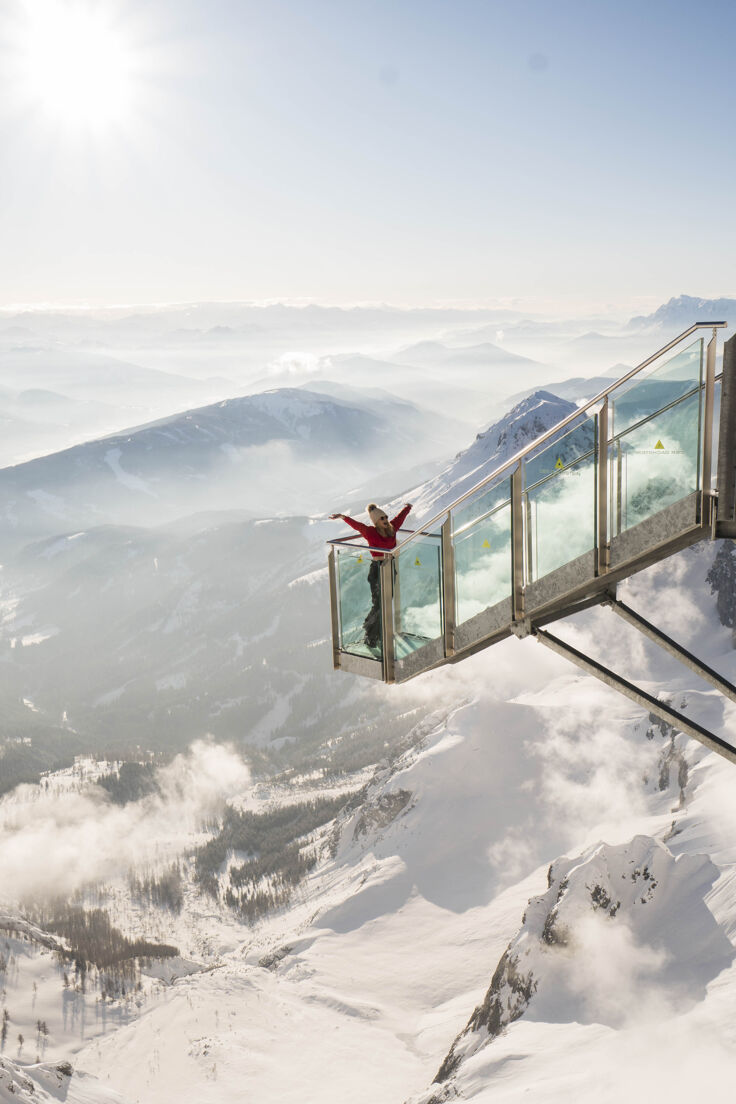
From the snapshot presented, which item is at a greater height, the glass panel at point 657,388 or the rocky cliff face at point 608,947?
the glass panel at point 657,388

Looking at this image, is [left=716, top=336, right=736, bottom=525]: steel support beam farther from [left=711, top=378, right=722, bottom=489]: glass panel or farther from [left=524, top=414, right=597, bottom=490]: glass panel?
[left=524, top=414, right=597, bottom=490]: glass panel

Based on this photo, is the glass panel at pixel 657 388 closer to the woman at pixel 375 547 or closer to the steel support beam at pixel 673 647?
the steel support beam at pixel 673 647

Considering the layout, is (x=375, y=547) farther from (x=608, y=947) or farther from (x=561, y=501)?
(x=608, y=947)

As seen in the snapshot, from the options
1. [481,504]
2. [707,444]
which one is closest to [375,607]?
[481,504]

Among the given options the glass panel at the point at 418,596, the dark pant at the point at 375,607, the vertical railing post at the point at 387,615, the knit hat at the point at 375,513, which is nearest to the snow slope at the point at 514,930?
the vertical railing post at the point at 387,615

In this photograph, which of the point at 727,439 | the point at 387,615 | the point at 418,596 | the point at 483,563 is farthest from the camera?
the point at 387,615

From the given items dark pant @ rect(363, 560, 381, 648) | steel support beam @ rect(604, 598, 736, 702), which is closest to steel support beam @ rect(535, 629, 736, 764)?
steel support beam @ rect(604, 598, 736, 702)

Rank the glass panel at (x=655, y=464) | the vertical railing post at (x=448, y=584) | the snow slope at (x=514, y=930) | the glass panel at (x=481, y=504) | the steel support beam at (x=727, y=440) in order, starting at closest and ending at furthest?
the steel support beam at (x=727, y=440), the glass panel at (x=655, y=464), the glass panel at (x=481, y=504), the vertical railing post at (x=448, y=584), the snow slope at (x=514, y=930)
